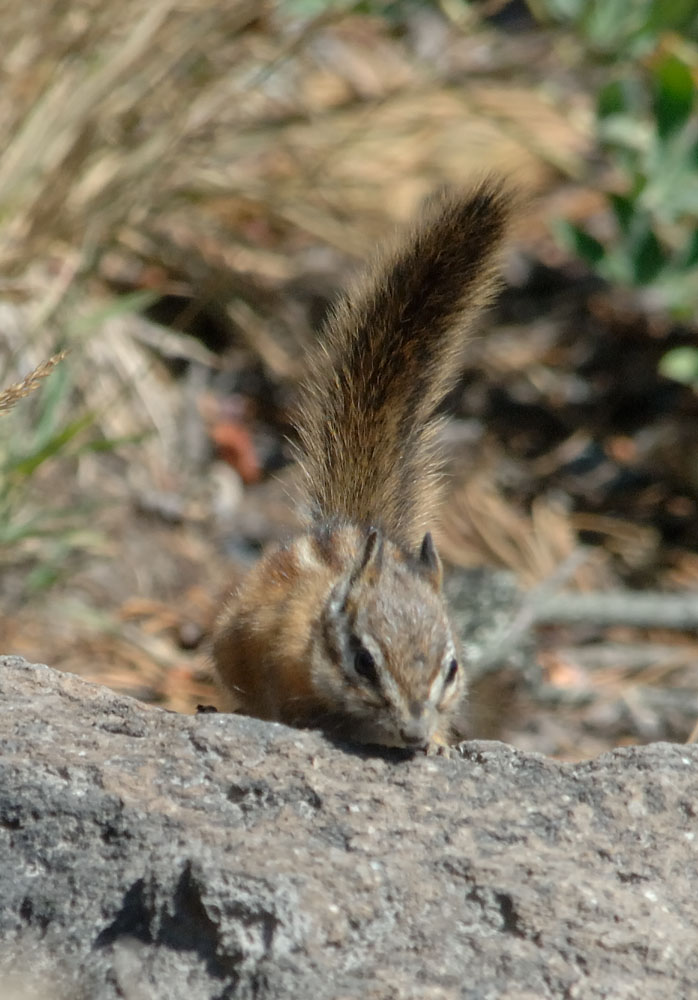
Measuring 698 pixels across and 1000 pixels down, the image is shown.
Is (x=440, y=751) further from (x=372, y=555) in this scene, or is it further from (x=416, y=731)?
(x=372, y=555)

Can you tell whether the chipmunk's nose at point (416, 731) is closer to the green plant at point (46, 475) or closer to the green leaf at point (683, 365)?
the green plant at point (46, 475)

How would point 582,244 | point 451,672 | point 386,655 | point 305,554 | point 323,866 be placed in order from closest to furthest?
point 323,866 → point 386,655 → point 451,672 → point 305,554 → point 582,244

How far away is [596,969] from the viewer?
7.59 ft

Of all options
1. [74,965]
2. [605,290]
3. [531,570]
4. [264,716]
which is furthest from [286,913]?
[605,290]

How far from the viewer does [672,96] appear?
18.7 ft

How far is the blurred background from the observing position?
522cm

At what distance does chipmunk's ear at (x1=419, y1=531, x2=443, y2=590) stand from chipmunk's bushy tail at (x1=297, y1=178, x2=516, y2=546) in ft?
1.29

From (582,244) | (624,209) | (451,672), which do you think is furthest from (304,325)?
(451,672)

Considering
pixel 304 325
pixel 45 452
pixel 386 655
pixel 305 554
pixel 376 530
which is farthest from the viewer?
pixel 304 325

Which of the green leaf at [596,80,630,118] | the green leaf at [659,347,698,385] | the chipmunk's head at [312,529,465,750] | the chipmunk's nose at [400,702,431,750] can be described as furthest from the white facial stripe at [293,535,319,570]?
the green leaf at [596,80,630,118]

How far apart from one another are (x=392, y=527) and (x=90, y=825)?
140 centimetres

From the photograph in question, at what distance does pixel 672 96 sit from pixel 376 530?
3376mm

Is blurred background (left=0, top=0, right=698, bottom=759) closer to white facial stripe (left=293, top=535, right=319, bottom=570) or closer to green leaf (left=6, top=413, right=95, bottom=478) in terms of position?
green leaf (left=6, top=413, right=95, bottom=478)

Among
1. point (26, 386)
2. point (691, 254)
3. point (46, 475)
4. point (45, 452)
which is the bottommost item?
point (691, 254)
